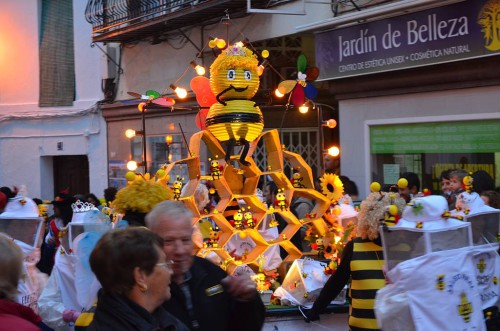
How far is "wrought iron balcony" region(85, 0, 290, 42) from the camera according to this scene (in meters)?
13.6

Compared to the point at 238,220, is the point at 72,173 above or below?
above

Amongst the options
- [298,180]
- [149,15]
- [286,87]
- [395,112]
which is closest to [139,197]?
[298,180]

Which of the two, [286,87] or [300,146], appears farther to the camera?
[300,146]

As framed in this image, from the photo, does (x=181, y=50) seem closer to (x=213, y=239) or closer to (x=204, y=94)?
(x=204, y=94)

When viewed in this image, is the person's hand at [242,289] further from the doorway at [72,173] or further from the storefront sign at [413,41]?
the doorway at [72,173]

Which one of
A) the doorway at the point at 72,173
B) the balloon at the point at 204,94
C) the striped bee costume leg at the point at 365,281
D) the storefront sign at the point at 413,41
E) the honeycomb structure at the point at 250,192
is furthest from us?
the doorway at the point at 72,173

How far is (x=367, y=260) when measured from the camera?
5.14 metres

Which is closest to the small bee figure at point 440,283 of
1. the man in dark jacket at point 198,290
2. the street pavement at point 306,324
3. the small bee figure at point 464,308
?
the small bee figure at point 464,308

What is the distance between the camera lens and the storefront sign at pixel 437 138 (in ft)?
32.3

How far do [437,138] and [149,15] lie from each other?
289 inches

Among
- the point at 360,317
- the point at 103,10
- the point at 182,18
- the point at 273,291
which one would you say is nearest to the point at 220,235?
the point at 273,291

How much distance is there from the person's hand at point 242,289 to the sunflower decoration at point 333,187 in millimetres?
5055

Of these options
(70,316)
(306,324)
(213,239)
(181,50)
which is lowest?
(306,324)

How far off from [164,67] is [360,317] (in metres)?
12.0
